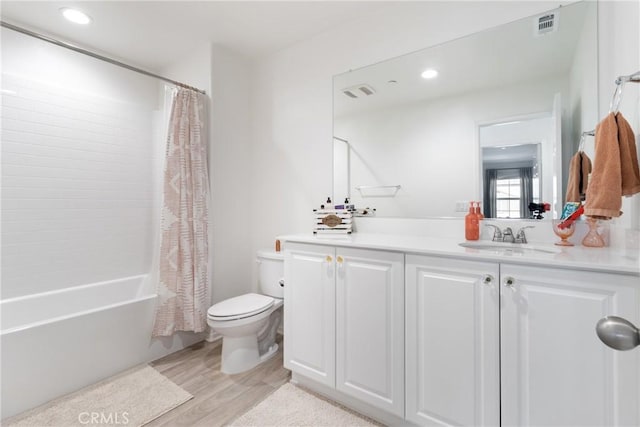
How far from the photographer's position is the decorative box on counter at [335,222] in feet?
6.52

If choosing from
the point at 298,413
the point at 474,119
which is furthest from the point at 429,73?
the point at 298,413

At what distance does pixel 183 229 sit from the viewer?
7.39 ft

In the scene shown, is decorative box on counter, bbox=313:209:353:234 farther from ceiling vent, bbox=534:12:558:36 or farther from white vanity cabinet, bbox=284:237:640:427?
ceiling vent, bbox=534:12:558:36

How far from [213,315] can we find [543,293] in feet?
5.94

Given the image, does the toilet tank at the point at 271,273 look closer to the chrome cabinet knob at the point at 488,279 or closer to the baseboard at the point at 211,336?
the baseboard at the point at 211,336

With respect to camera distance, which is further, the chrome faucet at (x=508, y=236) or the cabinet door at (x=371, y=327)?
the chrome faucet at (x=508, y=236)

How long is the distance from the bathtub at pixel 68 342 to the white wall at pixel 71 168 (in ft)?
0.49

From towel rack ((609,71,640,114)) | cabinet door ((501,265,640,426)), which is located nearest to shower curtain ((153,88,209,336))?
cabinet door ((501,265,640,426))

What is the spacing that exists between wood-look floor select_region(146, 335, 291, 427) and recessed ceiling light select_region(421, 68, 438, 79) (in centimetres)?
220

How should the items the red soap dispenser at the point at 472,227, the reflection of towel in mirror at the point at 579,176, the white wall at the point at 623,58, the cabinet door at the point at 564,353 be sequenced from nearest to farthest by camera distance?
the cabinet door at the point at 564,353, the white wall at the point at 623,58, the reflection of towel in mirror at the point at 579,176, the red soap dispenser at the point at 472,227

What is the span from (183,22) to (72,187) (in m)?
1.65

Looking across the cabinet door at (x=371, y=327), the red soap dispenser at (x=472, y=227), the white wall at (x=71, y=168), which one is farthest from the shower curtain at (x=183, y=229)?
the red soap dispenser at (x=472, y=227)

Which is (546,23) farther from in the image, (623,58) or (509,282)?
(509,282)

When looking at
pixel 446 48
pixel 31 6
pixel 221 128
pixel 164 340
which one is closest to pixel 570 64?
pixel 446 48
